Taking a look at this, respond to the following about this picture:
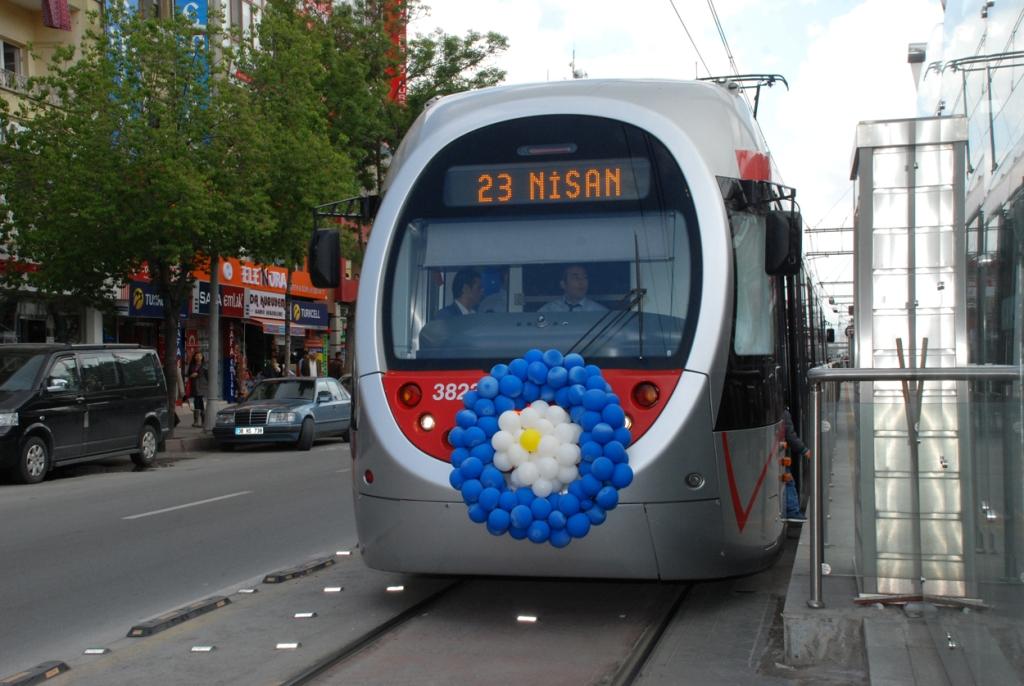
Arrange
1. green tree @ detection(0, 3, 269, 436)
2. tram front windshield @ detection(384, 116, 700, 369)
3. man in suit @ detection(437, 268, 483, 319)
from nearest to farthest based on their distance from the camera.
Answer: tram front windshield @ detection(384, 116, 700, 369), man in suit @ detection(437, 268, 483, 319), green tree @ detection(0, 3, 269, 436)

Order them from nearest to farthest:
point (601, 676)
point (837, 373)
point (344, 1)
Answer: point (601, 676)
point (837, 373)
point (344, 1)

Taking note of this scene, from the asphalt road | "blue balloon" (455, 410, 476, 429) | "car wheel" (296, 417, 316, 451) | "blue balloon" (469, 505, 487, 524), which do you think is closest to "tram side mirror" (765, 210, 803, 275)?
"blue balloon" (455, 410, 476, 429)

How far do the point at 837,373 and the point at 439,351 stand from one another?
6.96ft

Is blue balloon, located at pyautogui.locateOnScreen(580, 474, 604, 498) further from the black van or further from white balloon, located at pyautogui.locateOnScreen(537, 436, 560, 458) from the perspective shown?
the black van

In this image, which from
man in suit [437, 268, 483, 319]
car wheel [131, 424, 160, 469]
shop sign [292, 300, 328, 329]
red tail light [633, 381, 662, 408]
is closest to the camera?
red tail light [633, 381, 662, 408]

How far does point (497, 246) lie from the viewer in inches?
281

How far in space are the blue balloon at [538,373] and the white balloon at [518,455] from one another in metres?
0.35

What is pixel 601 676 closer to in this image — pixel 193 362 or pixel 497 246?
pixel 497 246

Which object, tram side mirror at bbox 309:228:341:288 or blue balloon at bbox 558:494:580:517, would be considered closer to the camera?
blue balloon at bbox 558:494:580:517

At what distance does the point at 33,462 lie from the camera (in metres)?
17.3

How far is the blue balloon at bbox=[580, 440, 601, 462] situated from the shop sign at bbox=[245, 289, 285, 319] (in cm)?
3471

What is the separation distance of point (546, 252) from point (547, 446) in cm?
126

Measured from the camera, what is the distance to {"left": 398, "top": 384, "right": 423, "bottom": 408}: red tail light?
6.83m

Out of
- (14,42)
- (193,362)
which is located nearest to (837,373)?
(193,362)
